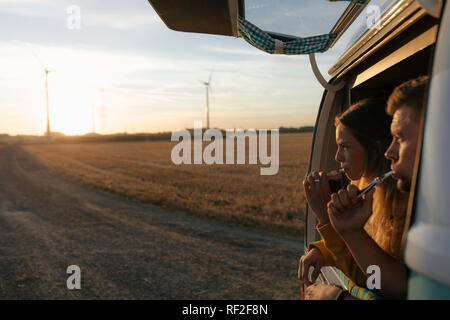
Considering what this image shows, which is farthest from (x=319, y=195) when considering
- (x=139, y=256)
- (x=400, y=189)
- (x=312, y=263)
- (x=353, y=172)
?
(x=139, y=256)

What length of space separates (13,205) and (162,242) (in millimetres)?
6774

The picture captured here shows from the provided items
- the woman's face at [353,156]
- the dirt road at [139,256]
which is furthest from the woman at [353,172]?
the dirt road at [139,256]

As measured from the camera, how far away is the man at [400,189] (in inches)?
46.6

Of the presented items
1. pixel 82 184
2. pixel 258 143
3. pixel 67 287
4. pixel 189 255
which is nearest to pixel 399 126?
pixel 67 287

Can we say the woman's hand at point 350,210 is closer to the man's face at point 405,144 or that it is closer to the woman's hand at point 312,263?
the man's face at point 405,144

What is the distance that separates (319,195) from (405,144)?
65 centimetres

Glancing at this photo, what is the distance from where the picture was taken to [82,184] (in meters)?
16.4

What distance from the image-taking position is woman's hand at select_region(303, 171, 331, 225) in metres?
1.75

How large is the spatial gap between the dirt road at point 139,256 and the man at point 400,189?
3.60m

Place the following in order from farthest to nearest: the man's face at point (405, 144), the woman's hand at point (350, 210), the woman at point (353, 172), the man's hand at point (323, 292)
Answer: the woman at point (353, 172) < the man's hand at point (323, 292) < the woman's hand at point (350, 210) < the man's face at point (405, 144)

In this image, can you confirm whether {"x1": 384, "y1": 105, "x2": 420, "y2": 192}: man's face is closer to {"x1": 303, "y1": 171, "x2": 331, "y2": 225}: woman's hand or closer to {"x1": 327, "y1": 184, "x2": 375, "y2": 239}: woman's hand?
{"x1": 327, "y1": 184, "x2": 375, "y2": 239}: woman's hand

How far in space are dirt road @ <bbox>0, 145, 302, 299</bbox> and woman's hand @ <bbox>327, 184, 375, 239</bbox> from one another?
142 inches

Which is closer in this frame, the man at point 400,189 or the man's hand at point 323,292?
the man at point 400,189
